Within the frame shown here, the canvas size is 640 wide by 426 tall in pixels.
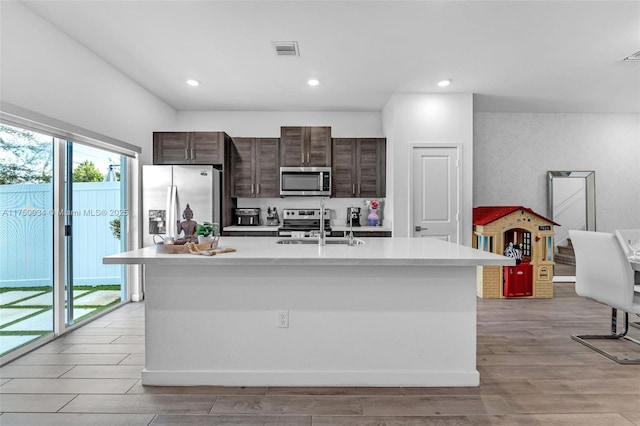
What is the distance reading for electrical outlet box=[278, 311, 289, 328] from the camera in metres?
2.23

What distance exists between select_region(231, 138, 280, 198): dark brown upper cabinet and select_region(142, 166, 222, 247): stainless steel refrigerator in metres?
0.76

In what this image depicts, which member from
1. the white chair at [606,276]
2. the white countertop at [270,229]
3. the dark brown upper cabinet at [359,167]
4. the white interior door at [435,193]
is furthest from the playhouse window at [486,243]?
the dark brown upper cabinet at [359,167]

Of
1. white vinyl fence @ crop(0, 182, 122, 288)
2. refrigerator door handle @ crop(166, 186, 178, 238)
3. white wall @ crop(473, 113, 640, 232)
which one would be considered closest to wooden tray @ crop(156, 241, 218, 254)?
white vinyl fence @ crop(0, 182, 122, 288)

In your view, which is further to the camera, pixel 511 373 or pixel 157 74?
pixel 157 74

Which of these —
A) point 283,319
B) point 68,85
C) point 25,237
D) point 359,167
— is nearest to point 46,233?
point 25,237

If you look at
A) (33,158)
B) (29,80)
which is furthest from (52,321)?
(29,80)

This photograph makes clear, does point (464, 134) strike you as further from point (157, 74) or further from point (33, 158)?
point (33, 158)

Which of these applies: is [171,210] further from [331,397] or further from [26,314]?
[331,397]

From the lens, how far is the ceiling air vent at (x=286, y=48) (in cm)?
316

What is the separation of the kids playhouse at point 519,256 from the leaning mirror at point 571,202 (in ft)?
3.76

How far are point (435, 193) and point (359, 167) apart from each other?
1112 millimetres

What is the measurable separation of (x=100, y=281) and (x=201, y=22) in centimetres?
287

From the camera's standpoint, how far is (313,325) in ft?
7.34

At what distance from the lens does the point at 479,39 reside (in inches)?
122
